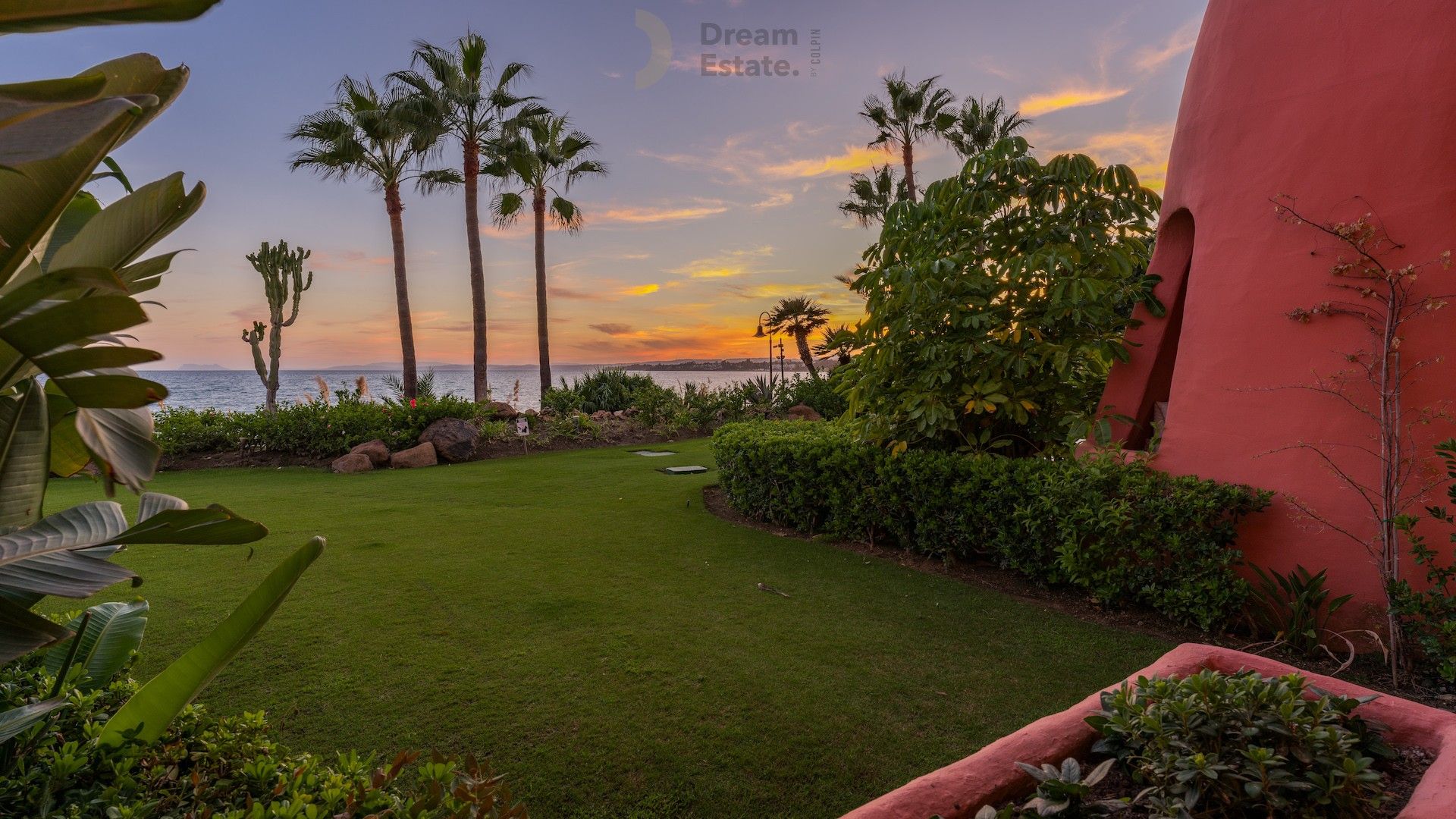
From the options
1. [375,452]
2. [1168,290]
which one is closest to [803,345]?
[375,452]


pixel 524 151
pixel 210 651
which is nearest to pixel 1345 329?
pixel 210 651

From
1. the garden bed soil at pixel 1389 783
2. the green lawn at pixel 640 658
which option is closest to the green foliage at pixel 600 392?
the green lawn at pixel 640 658

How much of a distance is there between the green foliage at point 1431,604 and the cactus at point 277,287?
19727 mm

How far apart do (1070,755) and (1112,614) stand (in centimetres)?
306

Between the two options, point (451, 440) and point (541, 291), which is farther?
point (541, 291)

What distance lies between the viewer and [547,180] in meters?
20.8

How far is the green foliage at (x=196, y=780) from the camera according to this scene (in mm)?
1196

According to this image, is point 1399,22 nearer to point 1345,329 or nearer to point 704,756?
point 1345,329

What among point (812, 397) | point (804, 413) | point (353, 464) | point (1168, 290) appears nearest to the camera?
point (1168, 290)

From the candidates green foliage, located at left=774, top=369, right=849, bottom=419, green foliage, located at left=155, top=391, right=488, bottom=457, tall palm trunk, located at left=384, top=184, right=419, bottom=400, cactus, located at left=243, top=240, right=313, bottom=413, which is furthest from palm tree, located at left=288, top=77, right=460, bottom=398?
green foliage, located at left=774, top=369, right=849, bottom=419

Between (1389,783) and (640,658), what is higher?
(1389,783)

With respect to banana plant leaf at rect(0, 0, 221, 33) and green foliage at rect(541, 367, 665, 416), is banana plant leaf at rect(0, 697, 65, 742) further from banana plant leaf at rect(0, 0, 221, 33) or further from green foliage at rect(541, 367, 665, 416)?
green foliage at rect(541, 367, 665, 416)

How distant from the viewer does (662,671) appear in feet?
11.8

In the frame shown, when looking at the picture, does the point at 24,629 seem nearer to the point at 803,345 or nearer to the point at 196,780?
the point at 196,780
